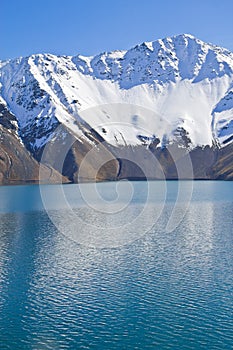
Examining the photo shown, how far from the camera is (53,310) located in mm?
47312

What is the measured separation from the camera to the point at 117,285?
181ft

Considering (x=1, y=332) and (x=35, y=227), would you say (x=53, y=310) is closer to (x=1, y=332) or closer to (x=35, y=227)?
(x=1, y=332)

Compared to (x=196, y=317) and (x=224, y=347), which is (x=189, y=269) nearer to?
(x=196, y=317)

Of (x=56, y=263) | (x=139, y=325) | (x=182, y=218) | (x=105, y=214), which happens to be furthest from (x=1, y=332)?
(x=105, y=214)

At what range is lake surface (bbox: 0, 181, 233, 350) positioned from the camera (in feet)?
136

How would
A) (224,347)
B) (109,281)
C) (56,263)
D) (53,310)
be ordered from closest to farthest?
(224,347)
(53,310)
(109,281)
(56,263)

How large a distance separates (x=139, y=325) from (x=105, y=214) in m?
80.0

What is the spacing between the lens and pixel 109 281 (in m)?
56.9

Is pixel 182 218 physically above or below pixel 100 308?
above

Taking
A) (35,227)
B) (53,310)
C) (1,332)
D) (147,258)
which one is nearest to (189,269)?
(147,258)

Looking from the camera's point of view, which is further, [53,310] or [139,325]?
[53,310]

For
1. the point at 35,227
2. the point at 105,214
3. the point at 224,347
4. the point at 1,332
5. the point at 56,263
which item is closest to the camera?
the point at 224,347

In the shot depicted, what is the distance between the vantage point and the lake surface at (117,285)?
4134cm

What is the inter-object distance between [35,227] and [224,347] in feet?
217
